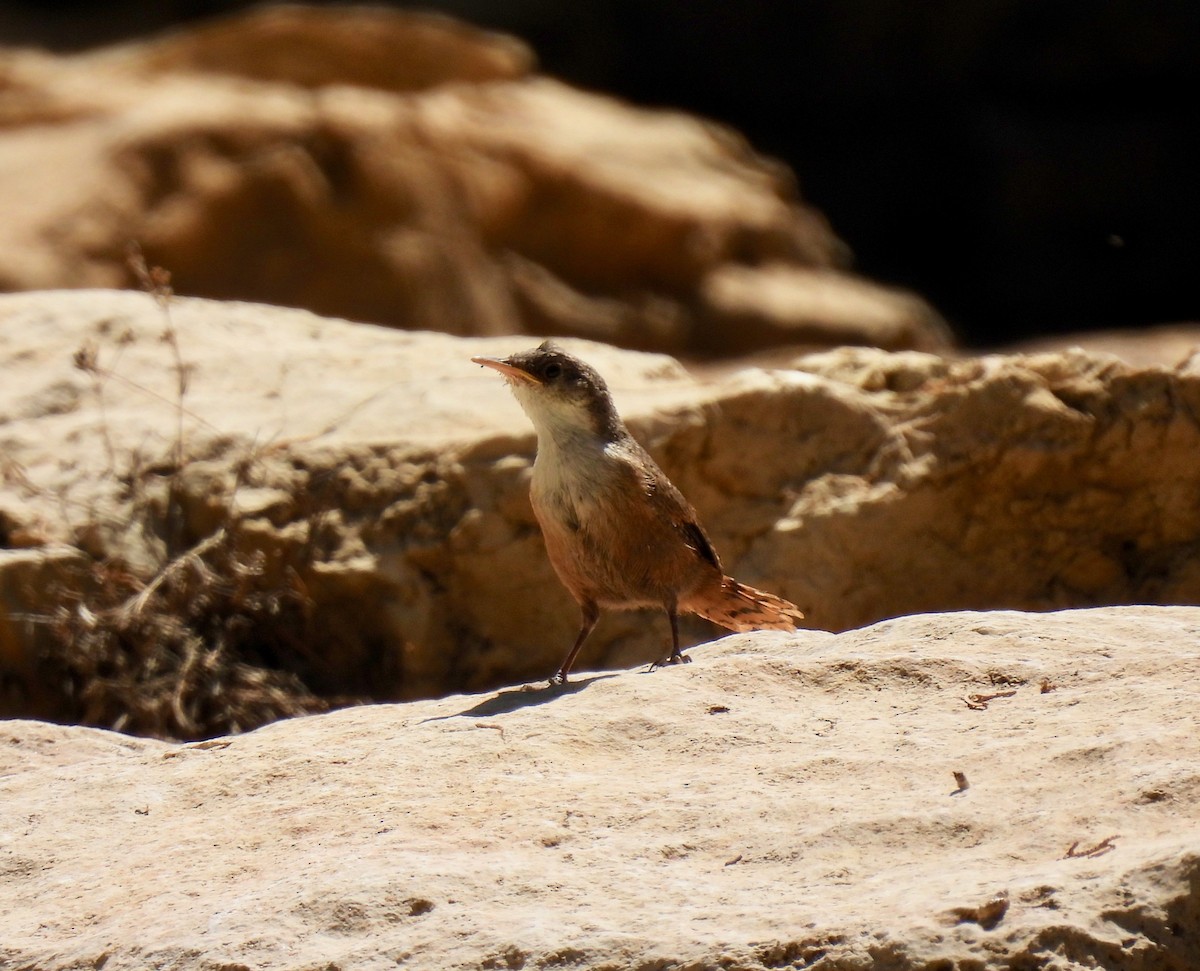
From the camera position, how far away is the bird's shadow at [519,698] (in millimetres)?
4973

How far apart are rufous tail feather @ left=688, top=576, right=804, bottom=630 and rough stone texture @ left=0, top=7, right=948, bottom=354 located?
8121 mm

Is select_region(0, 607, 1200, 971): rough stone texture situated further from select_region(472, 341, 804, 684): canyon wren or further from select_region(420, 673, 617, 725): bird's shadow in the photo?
select_region(472, 341, 804, 684): canyon wren

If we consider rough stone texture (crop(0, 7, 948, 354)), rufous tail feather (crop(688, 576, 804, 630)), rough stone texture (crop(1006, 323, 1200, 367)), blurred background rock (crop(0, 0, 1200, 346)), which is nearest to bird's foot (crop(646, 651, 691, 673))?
rufous tail feather (crop(688, 576, 804, 630))

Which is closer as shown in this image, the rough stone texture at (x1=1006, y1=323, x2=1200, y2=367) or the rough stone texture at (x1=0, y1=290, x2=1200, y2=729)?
the rough stone texture at (x1=0, y1=290, x2=1200, y2=729)

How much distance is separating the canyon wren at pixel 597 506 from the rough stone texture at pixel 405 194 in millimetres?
7987

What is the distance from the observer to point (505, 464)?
7020 millimetres

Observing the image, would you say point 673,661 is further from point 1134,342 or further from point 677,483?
point 1134,342

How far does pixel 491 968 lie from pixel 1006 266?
16.3 m

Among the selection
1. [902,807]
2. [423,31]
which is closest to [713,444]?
[902,807]

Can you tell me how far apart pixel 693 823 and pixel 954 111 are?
16639 mm

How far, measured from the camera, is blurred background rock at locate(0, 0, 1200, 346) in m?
18.3

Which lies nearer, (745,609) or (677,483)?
(745,609)

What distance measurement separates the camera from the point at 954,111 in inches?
760

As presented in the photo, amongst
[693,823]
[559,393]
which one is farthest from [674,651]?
[693,823]
